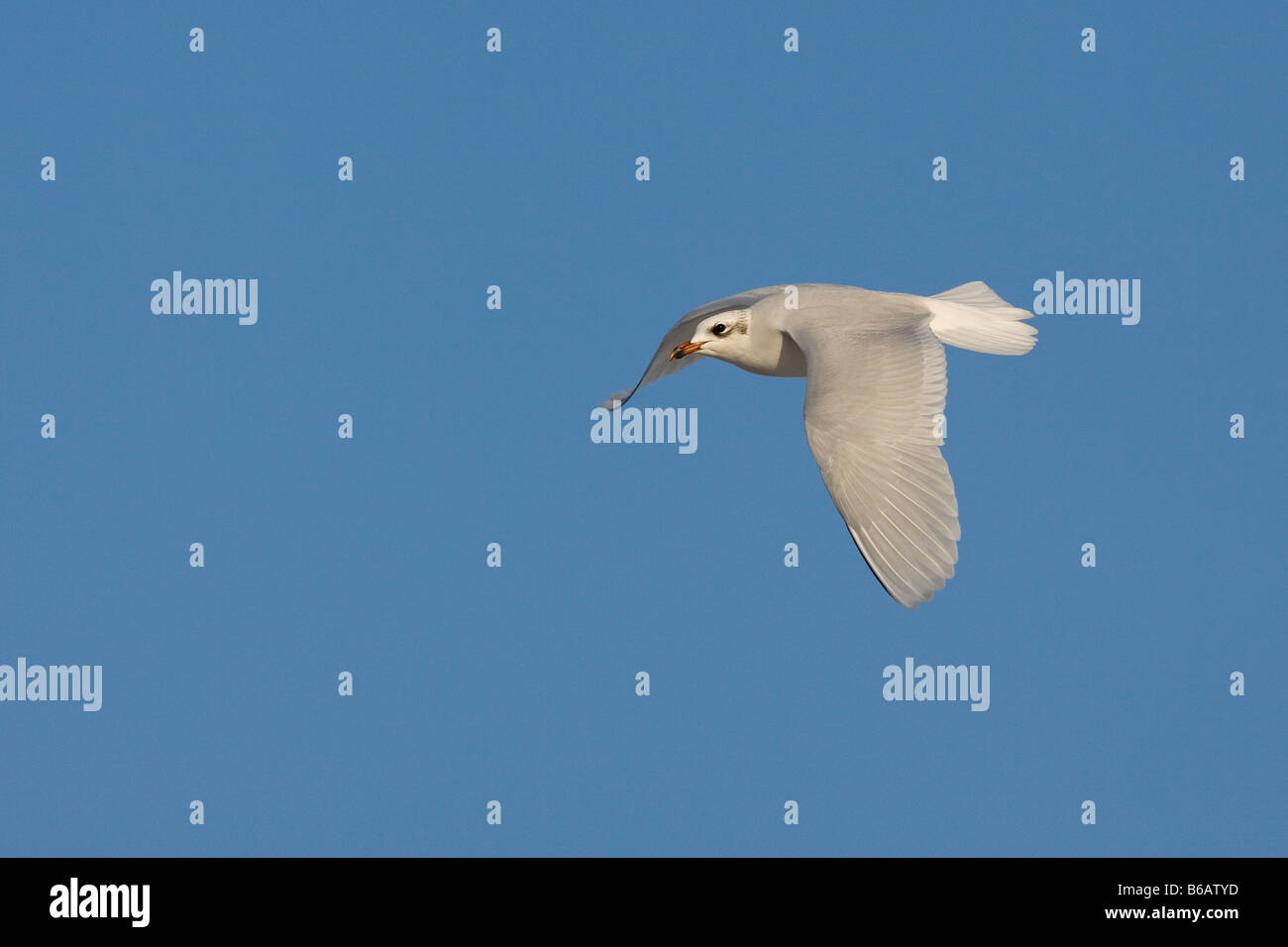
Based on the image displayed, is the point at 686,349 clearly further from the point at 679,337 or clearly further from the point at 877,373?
the point at 877,373

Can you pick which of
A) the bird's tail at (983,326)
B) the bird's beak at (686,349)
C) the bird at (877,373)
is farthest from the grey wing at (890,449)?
the bird's beak at (686,349)

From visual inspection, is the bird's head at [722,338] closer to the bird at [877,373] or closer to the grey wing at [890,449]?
the bird at [877,373]

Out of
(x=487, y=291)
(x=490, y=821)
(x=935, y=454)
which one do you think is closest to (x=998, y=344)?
(x=935, y=454)

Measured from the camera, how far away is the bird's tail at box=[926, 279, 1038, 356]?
8281 millimetres

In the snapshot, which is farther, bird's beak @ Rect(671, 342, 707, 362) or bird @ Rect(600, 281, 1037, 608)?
bird's beak @ Rect(671, 342, 707, 362)

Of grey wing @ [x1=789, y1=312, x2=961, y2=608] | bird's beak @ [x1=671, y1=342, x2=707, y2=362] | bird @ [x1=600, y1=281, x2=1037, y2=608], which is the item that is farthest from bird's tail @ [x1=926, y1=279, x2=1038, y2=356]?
bird's beak @ [x1=671, y1=342, x2=707, y2=362]

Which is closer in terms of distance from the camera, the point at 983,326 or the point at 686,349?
the point at 983,326

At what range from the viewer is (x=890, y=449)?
22.1ft

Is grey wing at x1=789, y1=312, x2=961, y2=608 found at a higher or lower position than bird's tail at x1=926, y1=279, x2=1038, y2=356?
lower

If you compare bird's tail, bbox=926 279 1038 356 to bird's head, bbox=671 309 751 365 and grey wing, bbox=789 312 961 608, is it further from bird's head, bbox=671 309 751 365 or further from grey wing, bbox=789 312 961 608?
bird's head, bbox=671 309 751 365

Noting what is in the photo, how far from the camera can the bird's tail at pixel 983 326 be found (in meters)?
8.28

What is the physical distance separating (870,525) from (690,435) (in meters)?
2.92

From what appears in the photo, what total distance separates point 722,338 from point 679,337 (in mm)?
579

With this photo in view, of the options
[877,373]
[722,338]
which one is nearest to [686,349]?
Result: [722,338]
